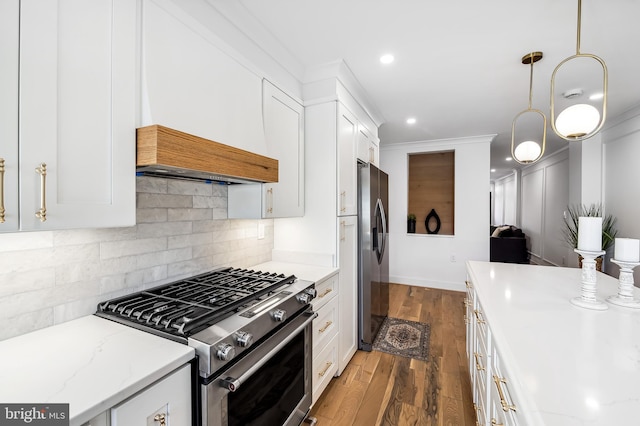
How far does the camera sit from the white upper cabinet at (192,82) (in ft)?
3.82

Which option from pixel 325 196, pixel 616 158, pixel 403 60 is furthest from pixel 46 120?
pixel 616 158

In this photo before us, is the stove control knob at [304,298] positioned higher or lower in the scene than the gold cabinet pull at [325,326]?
higher

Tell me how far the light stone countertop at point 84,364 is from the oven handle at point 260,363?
20cm

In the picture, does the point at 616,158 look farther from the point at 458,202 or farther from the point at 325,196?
the point at 325,196

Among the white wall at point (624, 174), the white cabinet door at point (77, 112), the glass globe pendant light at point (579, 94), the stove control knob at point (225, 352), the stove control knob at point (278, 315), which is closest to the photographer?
the white cabinet door at point (77, 112)

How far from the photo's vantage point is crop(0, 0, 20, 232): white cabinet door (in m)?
0.76

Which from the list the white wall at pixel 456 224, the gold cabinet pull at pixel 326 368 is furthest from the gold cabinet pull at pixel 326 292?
the white wall at pixel 456 224

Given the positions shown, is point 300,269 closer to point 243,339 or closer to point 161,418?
point 243,339

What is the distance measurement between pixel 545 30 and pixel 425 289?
12.7ft

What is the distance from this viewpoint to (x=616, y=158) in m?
3.70

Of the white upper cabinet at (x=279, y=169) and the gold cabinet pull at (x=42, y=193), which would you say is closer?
the gold cabinet pull at (x=42, y=193)

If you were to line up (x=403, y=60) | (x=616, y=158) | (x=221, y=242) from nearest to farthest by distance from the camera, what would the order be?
(x=221, y=242), (x=403, y=60), (x=616, y=158)

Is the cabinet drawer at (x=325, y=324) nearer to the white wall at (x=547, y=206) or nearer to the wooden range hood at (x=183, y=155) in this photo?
the wooden range hood at (x=183, y=155)

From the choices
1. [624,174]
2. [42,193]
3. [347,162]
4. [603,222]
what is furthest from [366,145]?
[603,222]
